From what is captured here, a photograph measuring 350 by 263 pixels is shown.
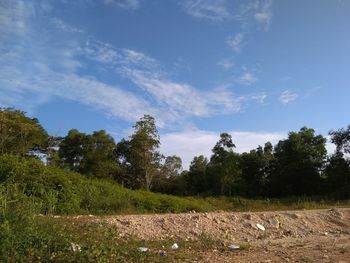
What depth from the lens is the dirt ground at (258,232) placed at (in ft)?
28.3

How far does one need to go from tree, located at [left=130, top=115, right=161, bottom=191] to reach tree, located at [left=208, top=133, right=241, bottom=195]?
713 cm

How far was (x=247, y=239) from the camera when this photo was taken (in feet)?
38.2

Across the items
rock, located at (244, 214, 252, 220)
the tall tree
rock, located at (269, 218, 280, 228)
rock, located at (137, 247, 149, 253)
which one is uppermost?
the tall tree

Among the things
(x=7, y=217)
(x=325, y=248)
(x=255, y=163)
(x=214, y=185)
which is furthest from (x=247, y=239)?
(x=255, y=163)

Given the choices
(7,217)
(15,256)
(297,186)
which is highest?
(297,186)

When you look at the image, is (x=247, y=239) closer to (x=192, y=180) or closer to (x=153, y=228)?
(x=153, y=228)

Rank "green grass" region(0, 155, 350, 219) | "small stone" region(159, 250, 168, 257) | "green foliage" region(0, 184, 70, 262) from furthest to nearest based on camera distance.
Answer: "green grass" region(0, 155, 350, 219) → "small stone" region(159, 250, 168, 257) → "green foliage" region(0, 184, 70, 262)

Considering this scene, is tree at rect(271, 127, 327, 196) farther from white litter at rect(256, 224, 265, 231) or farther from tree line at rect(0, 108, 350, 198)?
white litter at rect(256, 224, 265, 231)

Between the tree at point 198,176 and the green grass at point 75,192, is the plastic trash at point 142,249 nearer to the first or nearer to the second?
the green grass at point 75,192

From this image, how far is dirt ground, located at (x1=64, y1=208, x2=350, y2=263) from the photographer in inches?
340

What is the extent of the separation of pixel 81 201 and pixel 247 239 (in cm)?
784

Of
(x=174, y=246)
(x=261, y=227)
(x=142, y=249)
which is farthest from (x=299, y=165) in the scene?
(x=142, y=249)

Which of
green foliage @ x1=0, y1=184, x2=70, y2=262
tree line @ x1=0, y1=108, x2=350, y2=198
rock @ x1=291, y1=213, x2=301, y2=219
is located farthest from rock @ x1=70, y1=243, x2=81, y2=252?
tree line @ x1=0, y1=108, x2=350, y2=198

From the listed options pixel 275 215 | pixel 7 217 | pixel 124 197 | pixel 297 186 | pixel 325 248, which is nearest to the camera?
pixel 7 217
